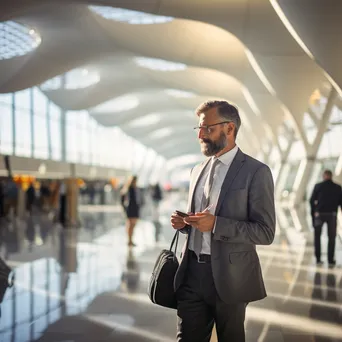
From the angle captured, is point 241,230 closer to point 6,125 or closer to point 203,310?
point 203,310

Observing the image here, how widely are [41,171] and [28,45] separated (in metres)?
7.38

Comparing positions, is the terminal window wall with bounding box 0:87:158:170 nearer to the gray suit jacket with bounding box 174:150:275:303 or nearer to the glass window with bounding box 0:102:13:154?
the glass window with bounding box 0:102:13:154

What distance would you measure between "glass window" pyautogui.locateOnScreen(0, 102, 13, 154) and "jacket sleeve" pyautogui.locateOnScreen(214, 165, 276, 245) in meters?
31.2

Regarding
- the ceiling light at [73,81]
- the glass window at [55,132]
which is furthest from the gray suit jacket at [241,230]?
the glass window at [55,132]

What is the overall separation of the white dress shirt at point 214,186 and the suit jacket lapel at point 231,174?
1.5 inches

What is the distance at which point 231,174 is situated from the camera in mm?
3201

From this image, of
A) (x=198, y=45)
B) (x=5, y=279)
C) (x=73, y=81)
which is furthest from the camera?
(x=73, y=81)

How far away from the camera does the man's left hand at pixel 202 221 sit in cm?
Result: 301

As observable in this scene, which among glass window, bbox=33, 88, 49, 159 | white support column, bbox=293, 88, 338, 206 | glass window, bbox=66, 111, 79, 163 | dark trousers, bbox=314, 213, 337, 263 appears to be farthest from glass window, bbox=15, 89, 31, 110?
dark trousers, bbox=314, 213, 337, 263

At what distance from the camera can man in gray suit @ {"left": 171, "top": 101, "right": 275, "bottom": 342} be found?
3070 mm

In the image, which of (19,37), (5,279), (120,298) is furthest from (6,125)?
(120,298)

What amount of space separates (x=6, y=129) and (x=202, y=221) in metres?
32.7

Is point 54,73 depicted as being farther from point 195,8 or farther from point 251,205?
point 251,205

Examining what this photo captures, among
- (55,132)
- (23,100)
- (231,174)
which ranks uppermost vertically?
(23,100)
